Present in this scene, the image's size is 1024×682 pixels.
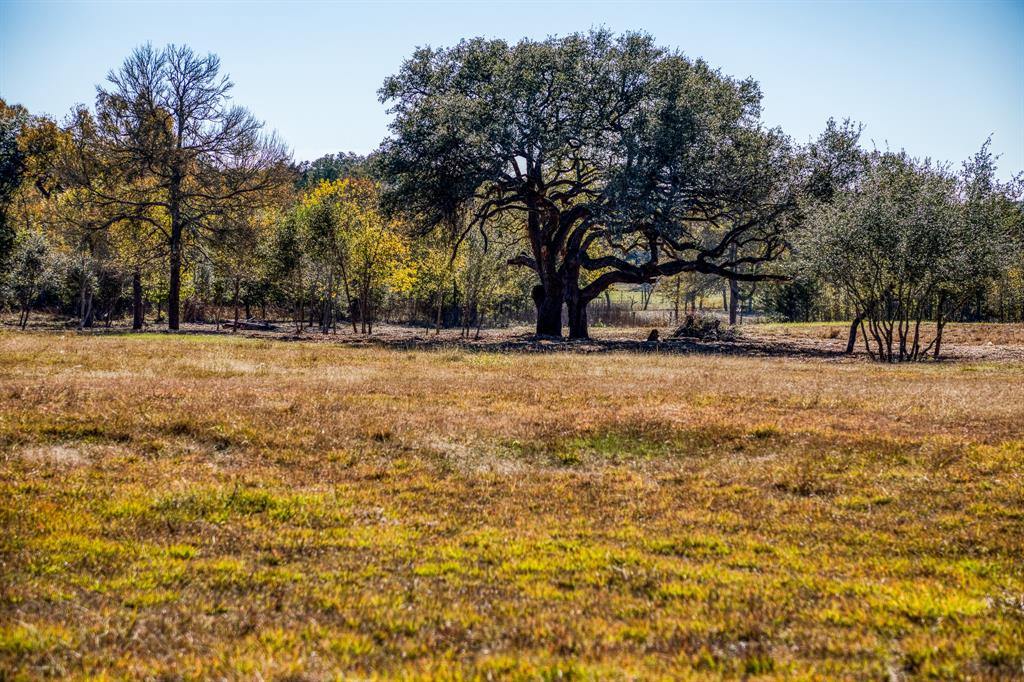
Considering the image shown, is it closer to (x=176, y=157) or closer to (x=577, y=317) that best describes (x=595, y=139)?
(x=577, y=317)

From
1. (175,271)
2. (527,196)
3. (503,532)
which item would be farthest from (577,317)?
(503,532)

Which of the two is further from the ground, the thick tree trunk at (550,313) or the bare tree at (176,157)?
the bare tree at (176,157)

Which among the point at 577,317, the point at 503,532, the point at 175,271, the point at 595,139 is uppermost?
the point at 595,139

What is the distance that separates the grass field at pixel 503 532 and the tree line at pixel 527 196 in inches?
669

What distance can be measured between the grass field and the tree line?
55.7 ft

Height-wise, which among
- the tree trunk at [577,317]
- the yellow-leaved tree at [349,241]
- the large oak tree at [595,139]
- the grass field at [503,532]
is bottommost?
the grass field at [503,532]

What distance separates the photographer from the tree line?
35531 millimetres

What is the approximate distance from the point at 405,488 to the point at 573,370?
1638cm

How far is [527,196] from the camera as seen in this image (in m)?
44.6

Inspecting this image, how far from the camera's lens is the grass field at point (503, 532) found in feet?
20.7

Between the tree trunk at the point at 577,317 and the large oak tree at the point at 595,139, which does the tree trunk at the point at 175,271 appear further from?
the tree trunk at the point at 577,317

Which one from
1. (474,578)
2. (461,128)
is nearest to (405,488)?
(474,578)

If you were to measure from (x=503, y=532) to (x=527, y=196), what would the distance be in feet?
120

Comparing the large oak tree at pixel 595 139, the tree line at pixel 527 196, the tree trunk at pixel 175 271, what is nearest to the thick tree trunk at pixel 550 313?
the tree line at pixel 527 196
